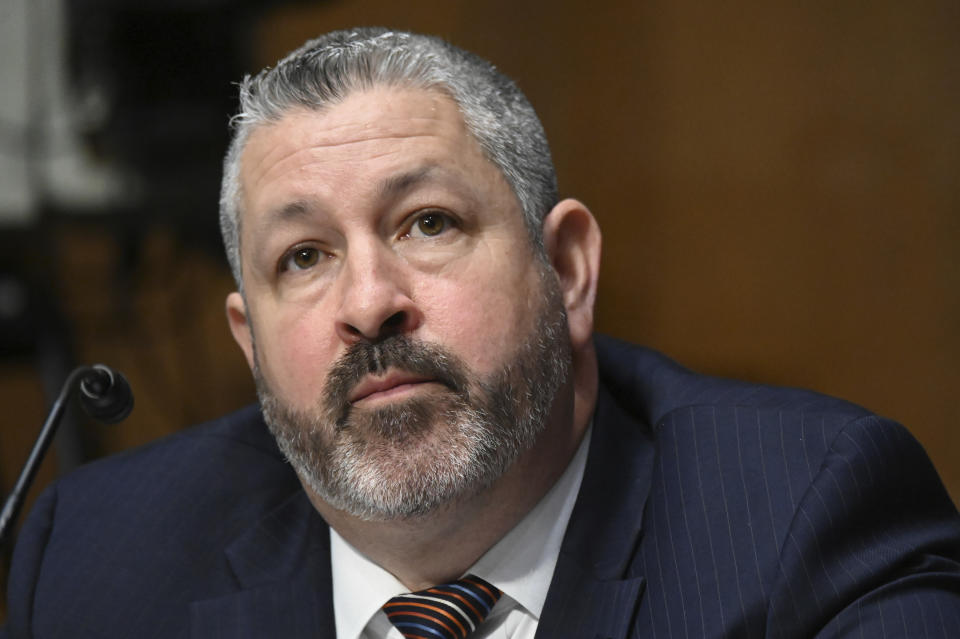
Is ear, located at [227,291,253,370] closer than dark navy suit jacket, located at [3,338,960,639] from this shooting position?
No

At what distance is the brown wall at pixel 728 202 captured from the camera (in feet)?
12.7

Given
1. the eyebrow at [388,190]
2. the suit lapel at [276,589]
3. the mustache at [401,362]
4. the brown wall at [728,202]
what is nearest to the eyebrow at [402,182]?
the eyebrow at [388,190]

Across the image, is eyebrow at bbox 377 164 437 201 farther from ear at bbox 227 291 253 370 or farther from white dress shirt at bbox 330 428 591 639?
white dress shirt at bbox 330 428 591 639

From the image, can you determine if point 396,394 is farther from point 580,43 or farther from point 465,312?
point 580,43

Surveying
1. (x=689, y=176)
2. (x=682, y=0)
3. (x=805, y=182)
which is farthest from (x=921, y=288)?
(x=682, y=0)

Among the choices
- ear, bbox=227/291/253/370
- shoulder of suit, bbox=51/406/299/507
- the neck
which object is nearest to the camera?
→ the neck

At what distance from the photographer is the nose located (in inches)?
64.6

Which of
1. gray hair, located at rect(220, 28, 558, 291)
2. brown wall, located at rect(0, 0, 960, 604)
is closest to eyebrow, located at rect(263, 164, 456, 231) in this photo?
gray hair, located at rect(220, 28, 558, 291)

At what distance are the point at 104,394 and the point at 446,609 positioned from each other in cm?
67

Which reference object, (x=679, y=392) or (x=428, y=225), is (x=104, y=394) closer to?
(x=428, y=225)

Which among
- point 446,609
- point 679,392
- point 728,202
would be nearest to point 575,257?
point 679,392

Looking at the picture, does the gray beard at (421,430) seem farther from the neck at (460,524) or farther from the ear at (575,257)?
the ear at (575,257)

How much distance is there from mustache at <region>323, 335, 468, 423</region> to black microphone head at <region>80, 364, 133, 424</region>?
45 centimetres

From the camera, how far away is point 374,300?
1.64 meters
